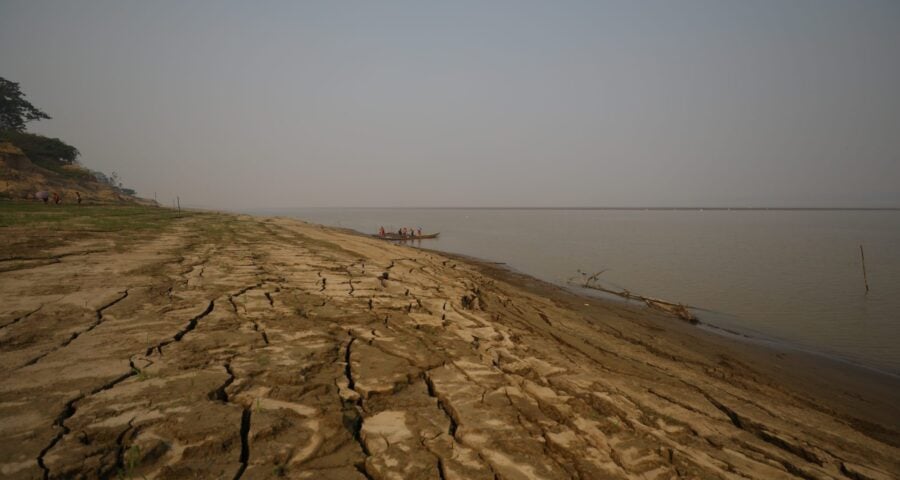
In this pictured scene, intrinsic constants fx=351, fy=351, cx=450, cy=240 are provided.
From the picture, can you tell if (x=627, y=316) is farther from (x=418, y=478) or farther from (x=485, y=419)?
(x=418, y=478)

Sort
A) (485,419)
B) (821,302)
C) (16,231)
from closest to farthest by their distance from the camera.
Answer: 1. (485,419)
2. (16,231)
3. (821,302)

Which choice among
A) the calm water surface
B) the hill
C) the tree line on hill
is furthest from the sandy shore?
the tree line on hill

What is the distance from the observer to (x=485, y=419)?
2551 millimetres

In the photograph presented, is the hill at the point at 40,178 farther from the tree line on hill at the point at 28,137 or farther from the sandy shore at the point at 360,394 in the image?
the sandy shore at the point at 360,394

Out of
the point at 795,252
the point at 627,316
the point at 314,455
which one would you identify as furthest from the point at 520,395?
the point at 795,252

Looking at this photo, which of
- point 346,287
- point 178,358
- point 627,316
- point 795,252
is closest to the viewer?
point 178,358

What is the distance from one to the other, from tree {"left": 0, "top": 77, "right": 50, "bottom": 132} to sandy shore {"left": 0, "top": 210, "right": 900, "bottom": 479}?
162 ft

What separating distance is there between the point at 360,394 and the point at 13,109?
57.2 meters

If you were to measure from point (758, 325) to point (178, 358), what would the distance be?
12246 millimetres

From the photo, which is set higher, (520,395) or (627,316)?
(520,395)

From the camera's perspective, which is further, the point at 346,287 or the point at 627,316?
the point at 627,316

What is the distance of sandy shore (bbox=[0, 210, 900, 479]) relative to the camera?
2.01m

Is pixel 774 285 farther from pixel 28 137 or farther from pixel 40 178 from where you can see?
pixel 28 137

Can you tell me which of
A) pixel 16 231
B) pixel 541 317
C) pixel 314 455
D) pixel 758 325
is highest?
pixel 16 231
